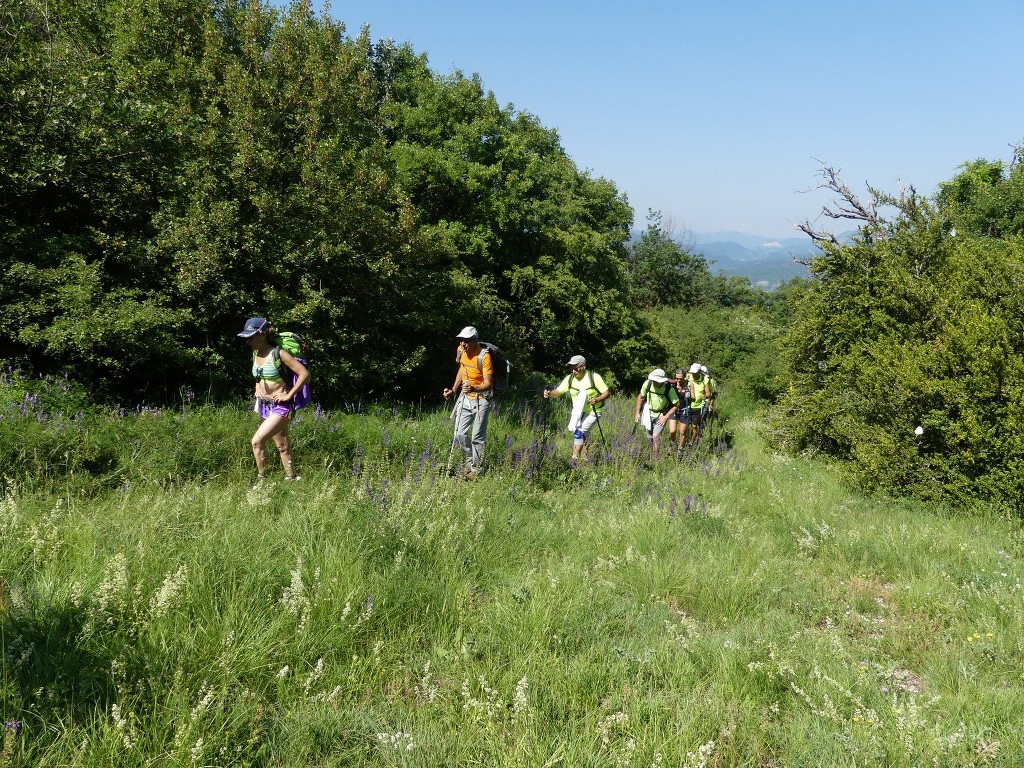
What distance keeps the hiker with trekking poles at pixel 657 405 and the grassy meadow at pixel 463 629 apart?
3.58 metres

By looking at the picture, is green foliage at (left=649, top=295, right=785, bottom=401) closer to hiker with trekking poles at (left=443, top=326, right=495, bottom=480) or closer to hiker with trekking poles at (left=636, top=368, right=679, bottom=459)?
hiker with trekking poles at (left=636, top=368, right=679, bottom=459)

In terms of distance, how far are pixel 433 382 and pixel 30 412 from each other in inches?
307

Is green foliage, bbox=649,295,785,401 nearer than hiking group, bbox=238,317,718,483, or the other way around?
hiking group, bbox=238,317,718,483

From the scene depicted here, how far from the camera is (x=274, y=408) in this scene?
18.5 feet

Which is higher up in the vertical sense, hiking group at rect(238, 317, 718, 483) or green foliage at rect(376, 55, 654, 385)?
green foliage at rect(376, 55, 654, 385)

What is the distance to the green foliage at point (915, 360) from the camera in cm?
646

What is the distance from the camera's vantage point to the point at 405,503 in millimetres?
4691

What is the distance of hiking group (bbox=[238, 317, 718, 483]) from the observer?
566 cm

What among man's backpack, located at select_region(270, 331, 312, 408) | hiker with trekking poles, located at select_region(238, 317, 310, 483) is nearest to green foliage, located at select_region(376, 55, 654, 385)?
man's backpack, located at select_region(270, 331, 312, 408)

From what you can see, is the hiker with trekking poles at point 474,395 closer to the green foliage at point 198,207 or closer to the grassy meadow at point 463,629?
the grassy meadow at point 463,629

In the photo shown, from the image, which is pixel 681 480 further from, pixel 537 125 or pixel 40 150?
pixel 537 125

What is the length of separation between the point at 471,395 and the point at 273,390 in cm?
230

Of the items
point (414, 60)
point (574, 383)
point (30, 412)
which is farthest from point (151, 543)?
point (414, 60)

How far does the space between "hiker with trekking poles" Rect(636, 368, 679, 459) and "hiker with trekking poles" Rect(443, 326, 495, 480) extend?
3.21 metres
